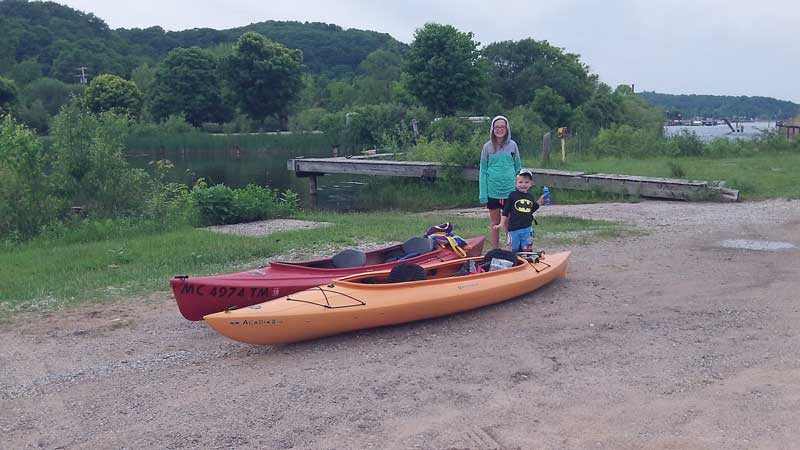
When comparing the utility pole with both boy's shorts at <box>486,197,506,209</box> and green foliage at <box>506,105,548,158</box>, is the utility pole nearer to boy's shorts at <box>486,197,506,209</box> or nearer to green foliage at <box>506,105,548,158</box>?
green foliage at <box>506,105,548,158</box>

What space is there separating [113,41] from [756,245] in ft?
344

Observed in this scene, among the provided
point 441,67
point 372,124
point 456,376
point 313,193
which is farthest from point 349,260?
point 441,67

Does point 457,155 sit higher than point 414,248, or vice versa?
point 457,155

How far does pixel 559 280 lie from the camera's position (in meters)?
8.92

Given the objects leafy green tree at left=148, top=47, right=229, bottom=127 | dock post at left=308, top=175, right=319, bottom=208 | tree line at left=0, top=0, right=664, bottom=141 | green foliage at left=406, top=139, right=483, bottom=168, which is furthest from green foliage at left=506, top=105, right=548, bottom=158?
leafy green tree at left=148, top=47, right=229, bottom=127

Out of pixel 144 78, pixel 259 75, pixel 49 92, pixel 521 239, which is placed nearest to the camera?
pixel 521 239

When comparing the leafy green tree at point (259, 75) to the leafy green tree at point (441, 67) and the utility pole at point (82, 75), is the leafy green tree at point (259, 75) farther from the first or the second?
the leafy green tree at point (441, 67)

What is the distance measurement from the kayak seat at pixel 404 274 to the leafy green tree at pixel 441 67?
3317 cm

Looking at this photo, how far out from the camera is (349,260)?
833cm

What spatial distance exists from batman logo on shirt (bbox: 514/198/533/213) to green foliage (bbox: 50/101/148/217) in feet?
29.3

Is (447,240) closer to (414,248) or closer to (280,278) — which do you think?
(414,248)

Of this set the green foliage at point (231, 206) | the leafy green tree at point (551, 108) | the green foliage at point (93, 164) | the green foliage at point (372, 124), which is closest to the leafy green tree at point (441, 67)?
the green foliage at point (372, 124)

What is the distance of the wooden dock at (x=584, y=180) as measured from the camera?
16.6 meters

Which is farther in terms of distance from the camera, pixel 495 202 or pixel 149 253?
pixel 149 253
